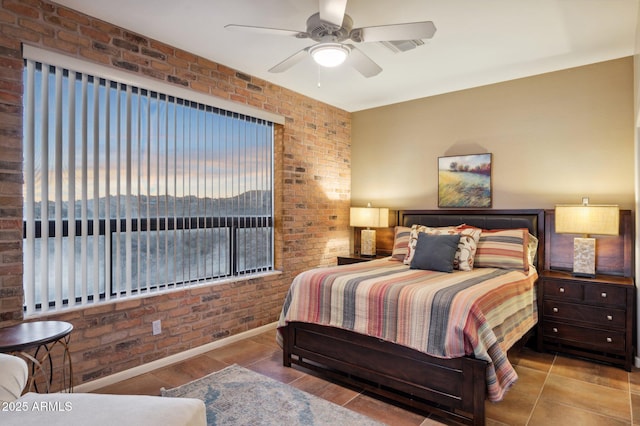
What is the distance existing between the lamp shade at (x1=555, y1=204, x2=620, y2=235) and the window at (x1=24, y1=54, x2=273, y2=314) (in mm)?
3024

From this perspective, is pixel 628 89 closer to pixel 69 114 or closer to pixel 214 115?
pixel 214 115

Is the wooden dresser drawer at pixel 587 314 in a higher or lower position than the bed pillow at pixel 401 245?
A: lower

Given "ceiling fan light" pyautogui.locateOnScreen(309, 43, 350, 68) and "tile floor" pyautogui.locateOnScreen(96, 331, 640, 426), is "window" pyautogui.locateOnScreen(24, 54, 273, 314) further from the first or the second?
"ceiling fan light" pyautogui.locateOnScreen(309, 43, 350, 68)

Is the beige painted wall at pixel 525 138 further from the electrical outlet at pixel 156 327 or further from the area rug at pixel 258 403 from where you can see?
the electrical outlet at pixel 156 327

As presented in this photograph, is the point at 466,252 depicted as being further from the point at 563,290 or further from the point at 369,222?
the point at 369,222

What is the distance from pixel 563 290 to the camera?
338cm

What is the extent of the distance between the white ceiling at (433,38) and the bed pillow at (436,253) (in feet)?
5.60

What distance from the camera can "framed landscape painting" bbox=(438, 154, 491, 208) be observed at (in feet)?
14.0

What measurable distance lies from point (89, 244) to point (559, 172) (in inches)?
171

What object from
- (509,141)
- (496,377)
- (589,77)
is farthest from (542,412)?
(589,77)

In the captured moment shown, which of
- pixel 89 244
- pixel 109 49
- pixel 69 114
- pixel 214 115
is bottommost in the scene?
pixel 89 244

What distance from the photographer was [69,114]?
2691 mm

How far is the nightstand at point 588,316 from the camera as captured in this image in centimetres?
310

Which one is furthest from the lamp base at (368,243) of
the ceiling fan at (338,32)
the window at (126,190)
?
the ceiling fan at (338,32)
